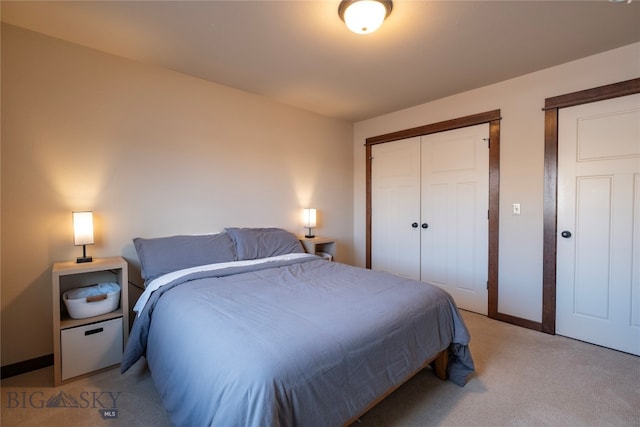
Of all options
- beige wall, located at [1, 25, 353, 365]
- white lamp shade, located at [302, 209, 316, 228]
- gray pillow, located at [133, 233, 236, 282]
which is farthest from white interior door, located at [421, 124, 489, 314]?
gray pillow, located at [133, 233, 236, 282]

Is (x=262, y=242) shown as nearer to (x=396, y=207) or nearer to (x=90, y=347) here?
(x=90, y=347)

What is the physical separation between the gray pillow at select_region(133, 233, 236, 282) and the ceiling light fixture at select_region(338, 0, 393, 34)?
2067mm

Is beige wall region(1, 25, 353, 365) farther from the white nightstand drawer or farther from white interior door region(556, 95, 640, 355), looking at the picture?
white interior door region(556, 95, 640, 355)

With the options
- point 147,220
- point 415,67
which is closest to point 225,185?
point 147,220

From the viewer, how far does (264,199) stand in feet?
11.0

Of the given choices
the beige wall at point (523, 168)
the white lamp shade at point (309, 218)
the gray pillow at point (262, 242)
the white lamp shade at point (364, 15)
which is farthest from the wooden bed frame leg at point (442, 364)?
the white lamp shade at point (364, 15)

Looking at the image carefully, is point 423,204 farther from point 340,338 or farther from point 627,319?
point 340,338

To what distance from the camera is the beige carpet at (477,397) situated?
1.60 m

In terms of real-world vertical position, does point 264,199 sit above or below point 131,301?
above

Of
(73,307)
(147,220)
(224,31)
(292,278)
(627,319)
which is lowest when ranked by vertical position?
(627,319)

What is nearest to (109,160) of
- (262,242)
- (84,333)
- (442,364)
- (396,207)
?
(84,333)

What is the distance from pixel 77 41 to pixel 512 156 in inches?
155

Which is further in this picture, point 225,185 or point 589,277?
point 225,185

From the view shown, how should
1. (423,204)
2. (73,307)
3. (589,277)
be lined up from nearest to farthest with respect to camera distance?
(73,307) < (589,277) < (423,204)
